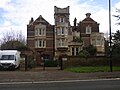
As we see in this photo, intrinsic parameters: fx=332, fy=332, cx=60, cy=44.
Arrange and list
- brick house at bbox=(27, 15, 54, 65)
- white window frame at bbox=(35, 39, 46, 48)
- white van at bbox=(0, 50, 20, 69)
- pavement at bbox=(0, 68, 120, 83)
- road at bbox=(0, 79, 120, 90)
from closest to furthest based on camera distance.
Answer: road at bbox=(0, 79, 120, 90), pavement at bbox=(0, 68, 120, 83), white van at bbox=(0, 50, 20, 69), brick house at bbox=(27, 15, 54, 65), white window frame at bbox=(35, 39, 46, 48)

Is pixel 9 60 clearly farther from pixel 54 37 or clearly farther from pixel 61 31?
pixel 61 31

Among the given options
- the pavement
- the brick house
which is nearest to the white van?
the pavement

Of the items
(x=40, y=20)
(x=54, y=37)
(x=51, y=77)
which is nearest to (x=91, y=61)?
(x=51, y=77)

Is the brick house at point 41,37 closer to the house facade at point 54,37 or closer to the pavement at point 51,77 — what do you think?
the house facade at point 54,37

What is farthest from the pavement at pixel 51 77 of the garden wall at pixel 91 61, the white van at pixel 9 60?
the garden wall at pixel 91 61

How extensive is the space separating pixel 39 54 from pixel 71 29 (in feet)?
38.7

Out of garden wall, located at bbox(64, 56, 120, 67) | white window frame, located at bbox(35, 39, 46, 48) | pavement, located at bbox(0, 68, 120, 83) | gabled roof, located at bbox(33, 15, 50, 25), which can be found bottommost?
pavement, located at bbox(0, 68, 120, 83)

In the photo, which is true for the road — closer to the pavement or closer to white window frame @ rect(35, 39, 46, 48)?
the pavement

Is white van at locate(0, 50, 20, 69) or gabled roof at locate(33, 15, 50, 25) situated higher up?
gabled roof at locate(33, 15, 50, 25)

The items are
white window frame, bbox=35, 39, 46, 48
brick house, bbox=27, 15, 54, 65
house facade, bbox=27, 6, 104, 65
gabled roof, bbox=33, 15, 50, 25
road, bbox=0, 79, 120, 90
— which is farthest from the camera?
gabled roof, bbox=33, 15, 50, 25

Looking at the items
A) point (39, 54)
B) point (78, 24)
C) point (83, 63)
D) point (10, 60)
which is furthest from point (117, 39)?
point (78, 24)

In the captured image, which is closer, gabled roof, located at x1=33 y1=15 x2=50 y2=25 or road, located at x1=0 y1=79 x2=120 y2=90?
road, located at x1=0 y1=79 x2=120 y2=90

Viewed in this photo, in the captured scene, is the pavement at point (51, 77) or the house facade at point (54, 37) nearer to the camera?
the pavement at point (51, 77)

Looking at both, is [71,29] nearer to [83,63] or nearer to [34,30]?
[34,30]
